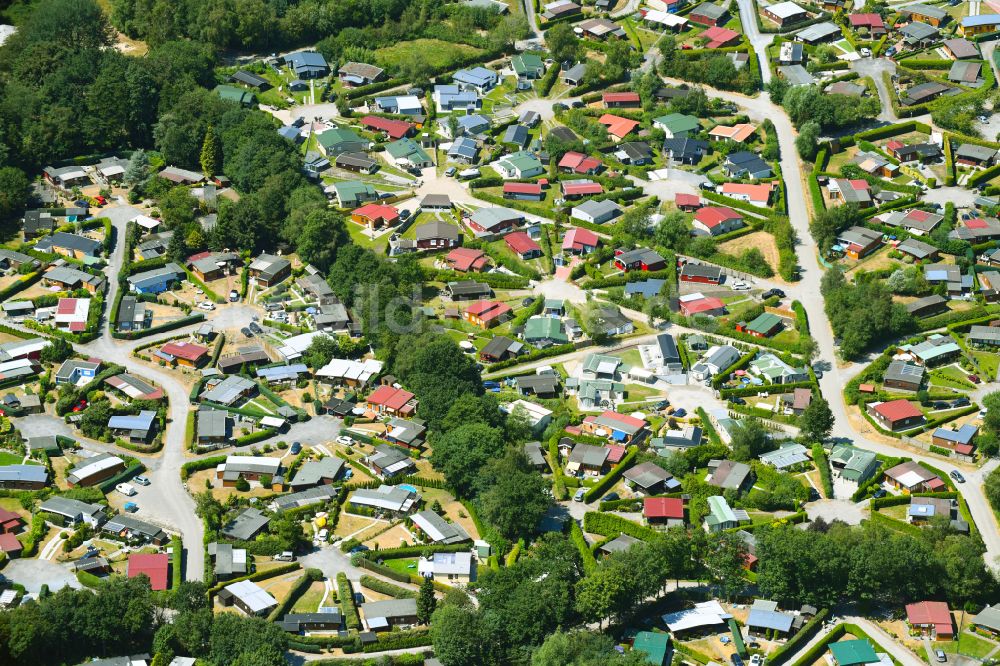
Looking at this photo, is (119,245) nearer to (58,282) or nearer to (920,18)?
(58,282)

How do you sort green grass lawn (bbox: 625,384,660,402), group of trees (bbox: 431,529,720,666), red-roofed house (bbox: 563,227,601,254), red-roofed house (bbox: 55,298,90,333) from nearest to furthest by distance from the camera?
1. group of trees (bbox: 431,529,720,666)
2. green grass lawn (bbox: 625,384,660,402)
3. red-roofed house (bbox: 55,298,90,333)
4. red-roofed house (bbox: 563,227,601,254)

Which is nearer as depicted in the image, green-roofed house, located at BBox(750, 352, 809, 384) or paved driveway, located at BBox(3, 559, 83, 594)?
paved driveway, located at BBox(3, 559, 83, 594)

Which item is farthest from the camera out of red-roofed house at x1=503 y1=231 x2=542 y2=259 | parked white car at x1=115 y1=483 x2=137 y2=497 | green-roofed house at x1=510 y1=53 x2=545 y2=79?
green-roofed house at x1=510 y1=53 x2=545 y2=79

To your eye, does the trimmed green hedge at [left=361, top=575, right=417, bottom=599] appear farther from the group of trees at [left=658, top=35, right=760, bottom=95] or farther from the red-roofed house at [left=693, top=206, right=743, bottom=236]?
the group of trees at [left=658, top=35, right=760, bottom=95]

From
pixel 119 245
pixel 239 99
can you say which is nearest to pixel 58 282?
pixel 119 245

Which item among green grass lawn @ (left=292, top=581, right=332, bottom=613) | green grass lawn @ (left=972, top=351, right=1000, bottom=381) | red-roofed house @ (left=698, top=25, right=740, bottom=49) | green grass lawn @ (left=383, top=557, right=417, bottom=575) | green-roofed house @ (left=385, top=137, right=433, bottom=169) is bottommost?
green grass lawn @ (left=383, top=557, right=417, bottom=575)

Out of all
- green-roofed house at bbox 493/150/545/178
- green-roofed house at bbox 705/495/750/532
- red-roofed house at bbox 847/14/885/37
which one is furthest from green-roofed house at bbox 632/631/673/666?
red-roofed house at bbox 847/14/885/37

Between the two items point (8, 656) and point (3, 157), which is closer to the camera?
point (8, 656)
